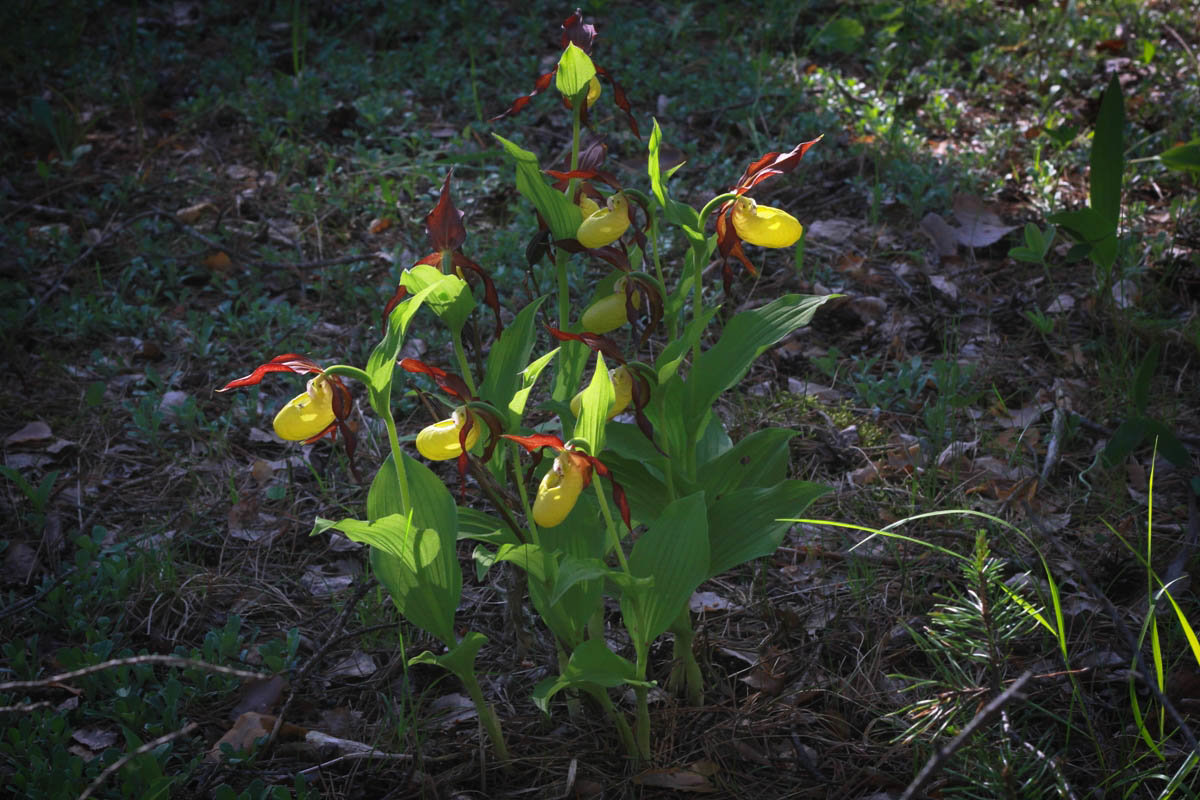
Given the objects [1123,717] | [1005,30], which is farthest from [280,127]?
[1123,717]

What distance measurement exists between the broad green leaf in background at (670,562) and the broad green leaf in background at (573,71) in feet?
2.15

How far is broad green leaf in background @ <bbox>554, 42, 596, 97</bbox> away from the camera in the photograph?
135 centimetres

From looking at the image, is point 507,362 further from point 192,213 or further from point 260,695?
point 192,213

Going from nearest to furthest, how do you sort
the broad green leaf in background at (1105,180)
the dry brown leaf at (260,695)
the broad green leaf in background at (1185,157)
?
the dry brown leaf at (260,695) → the broad green leaf in background at (1105,180) → the broad green leaf in background at (1185,157)

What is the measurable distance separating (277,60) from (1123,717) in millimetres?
3894

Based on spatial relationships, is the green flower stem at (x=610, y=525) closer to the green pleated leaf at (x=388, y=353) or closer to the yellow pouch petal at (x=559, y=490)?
the yellow pouch petal at (x=559, y=490)

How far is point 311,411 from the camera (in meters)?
1.18

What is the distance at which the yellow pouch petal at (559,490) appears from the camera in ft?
3.74

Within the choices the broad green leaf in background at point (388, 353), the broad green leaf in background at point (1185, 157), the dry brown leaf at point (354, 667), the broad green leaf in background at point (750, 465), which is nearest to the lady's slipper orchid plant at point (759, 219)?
the broad green leaf in background at point (750, 465)

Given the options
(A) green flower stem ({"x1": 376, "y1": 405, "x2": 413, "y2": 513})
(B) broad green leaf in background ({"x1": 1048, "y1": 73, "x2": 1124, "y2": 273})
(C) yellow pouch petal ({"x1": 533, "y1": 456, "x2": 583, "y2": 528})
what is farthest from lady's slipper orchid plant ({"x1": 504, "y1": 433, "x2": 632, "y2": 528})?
(B) broad green leaf in background ({"x1": 1048, "y1": 73, "x2": 1124, "y2": 273})

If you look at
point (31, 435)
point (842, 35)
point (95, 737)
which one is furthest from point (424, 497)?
point (842, 35)

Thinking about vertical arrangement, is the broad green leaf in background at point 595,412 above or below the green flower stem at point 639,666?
above

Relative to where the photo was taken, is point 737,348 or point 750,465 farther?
point 750,465

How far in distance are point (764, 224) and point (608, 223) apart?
0.23 meters
